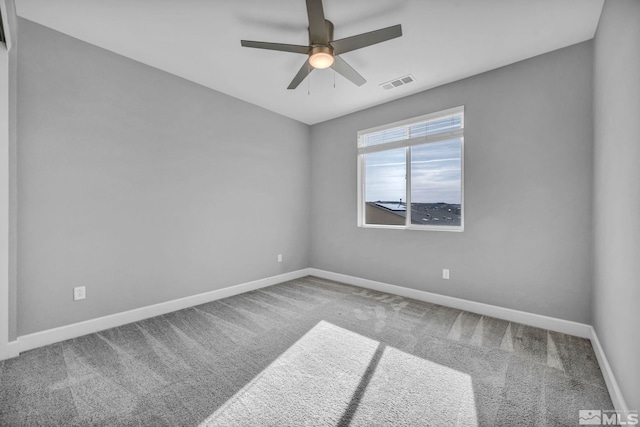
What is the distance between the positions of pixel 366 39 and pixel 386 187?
2.32m

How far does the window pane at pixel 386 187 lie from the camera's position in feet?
12.6

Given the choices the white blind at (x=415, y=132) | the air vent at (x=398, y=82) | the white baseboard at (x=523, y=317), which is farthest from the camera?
the white blind at (x=415, y=132)

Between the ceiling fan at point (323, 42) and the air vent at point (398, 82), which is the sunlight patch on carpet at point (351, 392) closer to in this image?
the ceiling fan at point (323, 42)

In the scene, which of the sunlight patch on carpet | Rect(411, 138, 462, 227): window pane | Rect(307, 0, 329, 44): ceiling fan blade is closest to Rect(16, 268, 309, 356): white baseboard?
the sunlight patch on carpet

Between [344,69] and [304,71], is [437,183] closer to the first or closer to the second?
[344,69]

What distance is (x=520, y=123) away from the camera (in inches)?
110

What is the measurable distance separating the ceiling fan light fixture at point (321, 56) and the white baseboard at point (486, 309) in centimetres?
294

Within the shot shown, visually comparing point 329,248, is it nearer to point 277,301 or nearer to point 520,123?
point 277,301

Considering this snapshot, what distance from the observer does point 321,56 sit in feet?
6.86

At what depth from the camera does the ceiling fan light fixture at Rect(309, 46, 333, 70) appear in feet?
6.76

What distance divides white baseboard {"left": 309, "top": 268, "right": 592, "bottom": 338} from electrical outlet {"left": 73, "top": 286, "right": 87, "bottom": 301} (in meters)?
3.23

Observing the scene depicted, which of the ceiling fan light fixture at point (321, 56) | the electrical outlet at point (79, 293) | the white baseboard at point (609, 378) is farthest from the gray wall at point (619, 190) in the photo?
the electrical outlet at point (79, 293)

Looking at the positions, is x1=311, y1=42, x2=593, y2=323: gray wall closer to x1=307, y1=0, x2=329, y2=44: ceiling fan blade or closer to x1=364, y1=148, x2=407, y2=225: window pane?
x1=364, y1=148, x2=407, y2=225: window pane

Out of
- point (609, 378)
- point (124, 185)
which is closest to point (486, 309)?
point (609, 378)
